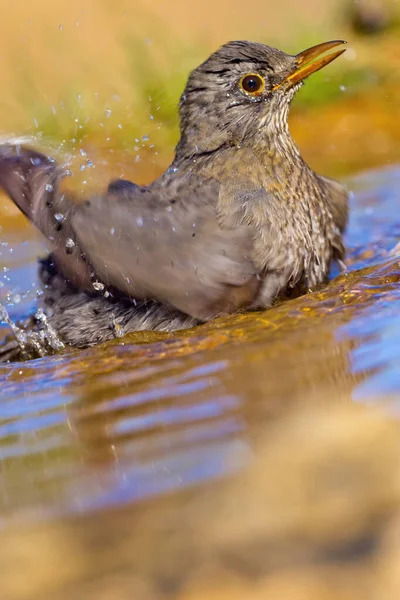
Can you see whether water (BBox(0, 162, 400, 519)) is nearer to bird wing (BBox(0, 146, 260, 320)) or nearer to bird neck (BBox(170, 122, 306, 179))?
bird wing (BBox(0, 146, 260, 320))

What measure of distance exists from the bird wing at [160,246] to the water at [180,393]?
17 centimetres

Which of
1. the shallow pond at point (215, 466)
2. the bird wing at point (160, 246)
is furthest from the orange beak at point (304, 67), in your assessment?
the shallow pond at point (215, 466)

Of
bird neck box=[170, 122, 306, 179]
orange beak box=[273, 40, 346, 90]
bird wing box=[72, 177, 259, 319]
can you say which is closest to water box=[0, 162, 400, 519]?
bird wing box=[72, 177, 259, 319]

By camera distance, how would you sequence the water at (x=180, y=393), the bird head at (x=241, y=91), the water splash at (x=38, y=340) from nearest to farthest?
the water at (x=180, y=393)
the water splash at (x=38, y=340)
the bird head at (x=241, y=91)

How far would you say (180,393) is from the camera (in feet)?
10.6

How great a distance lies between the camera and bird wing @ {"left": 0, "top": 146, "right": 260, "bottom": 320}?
4402 mm

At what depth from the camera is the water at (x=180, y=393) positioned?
98.2 inches

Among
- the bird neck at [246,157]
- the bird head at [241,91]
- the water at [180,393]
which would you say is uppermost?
the bird head at [241,91]

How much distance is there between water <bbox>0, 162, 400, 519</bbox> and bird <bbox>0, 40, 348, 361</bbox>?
17 centimetres

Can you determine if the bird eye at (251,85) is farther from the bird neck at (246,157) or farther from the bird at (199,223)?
the bird neck at (246,157)

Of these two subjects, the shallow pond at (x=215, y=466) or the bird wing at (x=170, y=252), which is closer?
the shallow pond at (x=215, y=466)

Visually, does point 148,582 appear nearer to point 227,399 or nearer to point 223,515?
point 223,515

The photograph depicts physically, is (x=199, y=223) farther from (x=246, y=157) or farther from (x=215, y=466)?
(x=215, y=466)

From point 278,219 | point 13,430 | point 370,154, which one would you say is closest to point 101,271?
point 278,219
